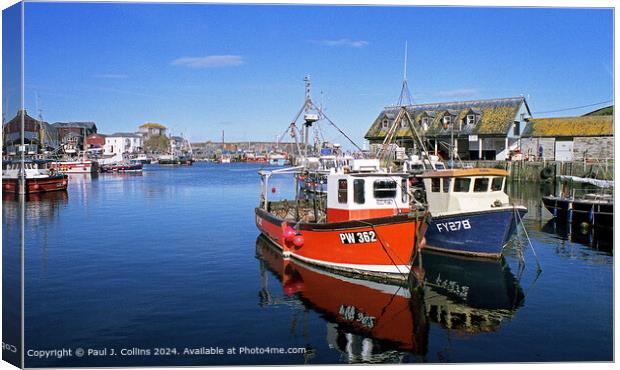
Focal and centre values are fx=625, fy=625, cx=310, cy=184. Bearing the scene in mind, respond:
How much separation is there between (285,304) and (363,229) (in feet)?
10.3

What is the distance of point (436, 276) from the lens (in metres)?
18.4

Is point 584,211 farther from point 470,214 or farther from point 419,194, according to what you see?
point 470,214

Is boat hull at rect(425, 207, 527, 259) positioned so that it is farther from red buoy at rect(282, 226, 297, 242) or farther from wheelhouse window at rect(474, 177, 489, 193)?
red buoy at rect(282, 226, 297, 242)

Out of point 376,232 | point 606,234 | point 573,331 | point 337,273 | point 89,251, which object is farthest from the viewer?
point 606,234

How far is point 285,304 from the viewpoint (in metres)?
15.1

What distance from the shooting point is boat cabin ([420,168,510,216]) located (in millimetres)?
20703

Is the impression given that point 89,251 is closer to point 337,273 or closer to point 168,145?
point 337,273

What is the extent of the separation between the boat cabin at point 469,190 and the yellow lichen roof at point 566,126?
3195 centimetres

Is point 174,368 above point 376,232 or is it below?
below

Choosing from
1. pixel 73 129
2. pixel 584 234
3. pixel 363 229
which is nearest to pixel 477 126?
pixel 584 234

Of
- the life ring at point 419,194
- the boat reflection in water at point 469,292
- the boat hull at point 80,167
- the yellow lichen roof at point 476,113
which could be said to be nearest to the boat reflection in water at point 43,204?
the life ring at point 419,194

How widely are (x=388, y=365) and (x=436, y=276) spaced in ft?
27.0

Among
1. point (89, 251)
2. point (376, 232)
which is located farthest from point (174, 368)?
point (89, 251)

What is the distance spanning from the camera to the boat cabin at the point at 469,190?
20.7m
